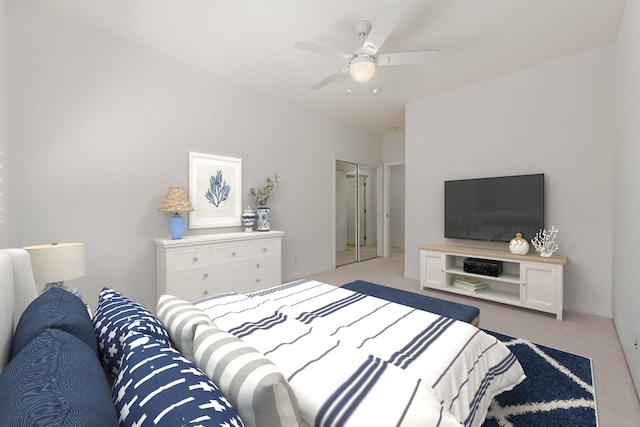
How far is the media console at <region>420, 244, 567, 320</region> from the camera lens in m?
2.80

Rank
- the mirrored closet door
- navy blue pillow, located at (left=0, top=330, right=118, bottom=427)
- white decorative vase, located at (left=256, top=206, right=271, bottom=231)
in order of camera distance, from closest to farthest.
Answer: navy blue pillow, located at (left=0, top=330, right=118, bottom=427)
white decorative vase, located at (left=256, top=206, right=271, bottom=231)
the mirrored closet door

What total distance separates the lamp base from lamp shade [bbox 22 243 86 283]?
1.12m

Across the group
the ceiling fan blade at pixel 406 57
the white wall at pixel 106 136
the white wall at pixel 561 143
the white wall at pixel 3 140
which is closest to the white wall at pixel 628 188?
the white wall at pixel 561 143

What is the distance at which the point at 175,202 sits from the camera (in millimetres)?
2785

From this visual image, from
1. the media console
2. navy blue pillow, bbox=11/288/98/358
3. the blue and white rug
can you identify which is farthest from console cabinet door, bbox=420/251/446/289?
navy blue pillow, bbox=11/288/98/358

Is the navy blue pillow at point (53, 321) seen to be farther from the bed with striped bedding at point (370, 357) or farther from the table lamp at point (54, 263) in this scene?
the table lamp at point (54, 263)

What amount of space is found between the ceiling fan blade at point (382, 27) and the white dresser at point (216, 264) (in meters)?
2.31

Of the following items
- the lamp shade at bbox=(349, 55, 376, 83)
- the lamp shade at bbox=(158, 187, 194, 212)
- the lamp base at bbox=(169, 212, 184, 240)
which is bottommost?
the lamp base at bbox=(169, 212, 184, 240)

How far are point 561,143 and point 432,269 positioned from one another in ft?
6.60

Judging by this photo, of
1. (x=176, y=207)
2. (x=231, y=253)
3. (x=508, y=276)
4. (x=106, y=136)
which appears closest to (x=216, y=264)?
(x=231, y=253)

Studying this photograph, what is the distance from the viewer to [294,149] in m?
4.30

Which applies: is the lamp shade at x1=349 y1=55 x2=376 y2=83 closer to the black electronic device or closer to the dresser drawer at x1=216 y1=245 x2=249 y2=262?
the dresser drawer at x1=216 y1=245 x2=249 y2=262

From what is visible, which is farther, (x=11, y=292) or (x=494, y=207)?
(x=494, y=207)

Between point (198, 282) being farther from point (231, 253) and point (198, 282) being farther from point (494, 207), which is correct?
point (494, 207)
